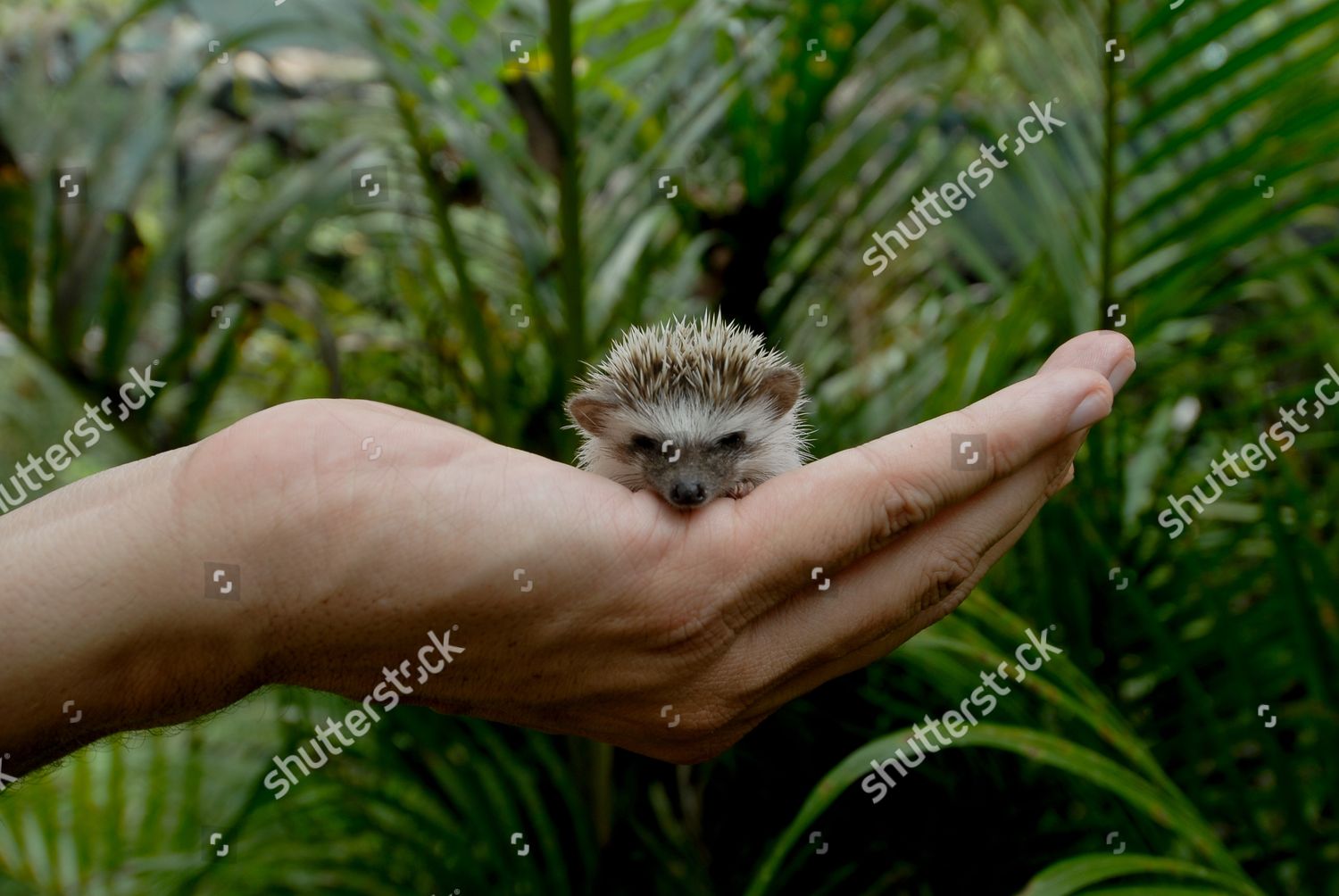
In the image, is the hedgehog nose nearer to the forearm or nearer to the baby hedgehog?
the baby hedgehog

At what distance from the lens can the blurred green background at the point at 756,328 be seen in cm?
177

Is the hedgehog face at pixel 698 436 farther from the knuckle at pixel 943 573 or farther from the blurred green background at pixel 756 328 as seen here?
the knuckle at pixel 943 573

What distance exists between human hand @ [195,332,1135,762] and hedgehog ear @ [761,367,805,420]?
0.45 metres

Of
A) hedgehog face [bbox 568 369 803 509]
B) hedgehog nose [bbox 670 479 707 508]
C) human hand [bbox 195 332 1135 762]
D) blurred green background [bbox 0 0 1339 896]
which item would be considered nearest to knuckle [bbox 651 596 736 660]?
human hand [bbox 195 332 1135 762]

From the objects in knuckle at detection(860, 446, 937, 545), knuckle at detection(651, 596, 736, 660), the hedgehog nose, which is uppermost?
knuckle at detection(860, 446, 937, 545)

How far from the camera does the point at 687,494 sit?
1418mm

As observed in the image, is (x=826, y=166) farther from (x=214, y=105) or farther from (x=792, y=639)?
(x=214, y=105)

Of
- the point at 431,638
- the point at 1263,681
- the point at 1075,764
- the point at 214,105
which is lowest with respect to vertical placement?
the point at 1263,681

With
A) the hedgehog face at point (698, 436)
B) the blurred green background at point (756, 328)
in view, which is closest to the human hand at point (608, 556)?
the blurred green background at point (756, 328)

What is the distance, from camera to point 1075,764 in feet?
4.44

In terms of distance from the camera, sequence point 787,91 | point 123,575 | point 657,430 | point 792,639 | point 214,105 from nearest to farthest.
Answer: point 123,575 → point 792,639 → point 657,430 → point 787,91 → point 214,105

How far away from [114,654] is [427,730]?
42.3 inches

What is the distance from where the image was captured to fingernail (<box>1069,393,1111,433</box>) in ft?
3.84

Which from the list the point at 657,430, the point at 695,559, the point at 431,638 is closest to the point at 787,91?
the point at 657,430
